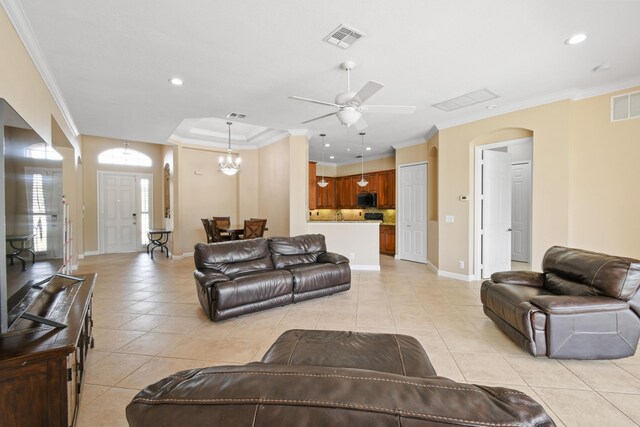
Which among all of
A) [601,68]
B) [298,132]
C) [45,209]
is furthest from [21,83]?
[601,68]

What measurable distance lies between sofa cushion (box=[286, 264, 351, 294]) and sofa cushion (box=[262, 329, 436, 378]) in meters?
1.91

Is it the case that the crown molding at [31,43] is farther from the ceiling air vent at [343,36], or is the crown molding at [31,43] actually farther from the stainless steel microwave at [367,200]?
the stainless steel microwave at [367,200]

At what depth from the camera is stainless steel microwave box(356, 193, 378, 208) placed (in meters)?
8.59

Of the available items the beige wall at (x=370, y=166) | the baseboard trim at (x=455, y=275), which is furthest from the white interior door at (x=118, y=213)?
the baseboard trim at (x=455, y=275)

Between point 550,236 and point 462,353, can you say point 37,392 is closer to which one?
point 462,353

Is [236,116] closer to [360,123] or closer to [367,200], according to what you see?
[360,123]

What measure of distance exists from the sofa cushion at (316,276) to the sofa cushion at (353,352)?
191 centimetres

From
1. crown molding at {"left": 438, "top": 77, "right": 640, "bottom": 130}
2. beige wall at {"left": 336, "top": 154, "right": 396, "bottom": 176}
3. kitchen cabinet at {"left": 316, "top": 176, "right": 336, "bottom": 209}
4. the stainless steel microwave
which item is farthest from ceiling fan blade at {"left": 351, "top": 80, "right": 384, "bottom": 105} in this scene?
kitchen cabinet at {"left": 316, "top": 176, "right": 336, "bottom": 209}

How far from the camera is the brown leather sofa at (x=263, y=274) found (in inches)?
129

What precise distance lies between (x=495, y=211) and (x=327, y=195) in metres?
5.58

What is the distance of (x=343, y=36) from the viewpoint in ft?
8.73

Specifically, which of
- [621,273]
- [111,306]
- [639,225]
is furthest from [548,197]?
[111,306]

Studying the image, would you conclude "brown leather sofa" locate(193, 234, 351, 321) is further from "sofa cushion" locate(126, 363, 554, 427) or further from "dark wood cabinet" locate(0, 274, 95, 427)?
"sofa cushion" locate(126, 363, 554, 427)

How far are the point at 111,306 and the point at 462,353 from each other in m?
4.28
